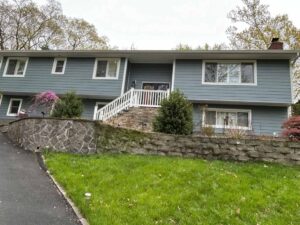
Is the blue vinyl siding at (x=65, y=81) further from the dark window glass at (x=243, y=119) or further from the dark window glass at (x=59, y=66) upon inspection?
the dark window glass at (x=243, y=119)

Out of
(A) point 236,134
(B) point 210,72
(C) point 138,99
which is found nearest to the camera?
(A) point 236,134

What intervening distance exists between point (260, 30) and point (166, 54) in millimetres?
13492

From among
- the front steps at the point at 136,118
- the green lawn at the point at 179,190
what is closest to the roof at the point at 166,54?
the front steps at the point at 136,118

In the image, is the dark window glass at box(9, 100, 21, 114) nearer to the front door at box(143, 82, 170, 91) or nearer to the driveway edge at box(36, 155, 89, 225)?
the front door at box(143, 82, 170, 91)

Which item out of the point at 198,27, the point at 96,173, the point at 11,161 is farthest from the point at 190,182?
the point at 198,27

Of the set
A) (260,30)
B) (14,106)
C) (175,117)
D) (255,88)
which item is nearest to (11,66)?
(14,106)

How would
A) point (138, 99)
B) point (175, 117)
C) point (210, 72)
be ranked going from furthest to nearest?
point (210, 72) < point (138, 99) < point (175, 117)

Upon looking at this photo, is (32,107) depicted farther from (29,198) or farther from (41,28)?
(41,28)

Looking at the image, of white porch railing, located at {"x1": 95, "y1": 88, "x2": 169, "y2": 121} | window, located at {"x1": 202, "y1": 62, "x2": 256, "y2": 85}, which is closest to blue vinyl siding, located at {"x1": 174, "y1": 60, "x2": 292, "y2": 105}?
window, located at {"x1": 202, "y1": 62, "x2": 256, "y2": 85}

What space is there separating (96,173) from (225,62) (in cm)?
1017

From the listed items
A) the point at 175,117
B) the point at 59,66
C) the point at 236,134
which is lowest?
the point at 236,134

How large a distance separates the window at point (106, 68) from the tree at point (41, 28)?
1205 cm

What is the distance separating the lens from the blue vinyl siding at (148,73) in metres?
16.2

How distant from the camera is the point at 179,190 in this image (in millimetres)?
5738
